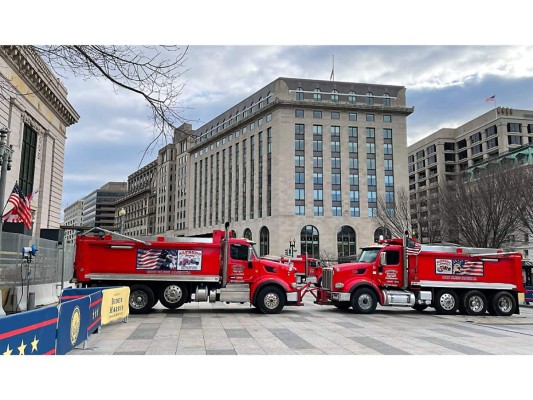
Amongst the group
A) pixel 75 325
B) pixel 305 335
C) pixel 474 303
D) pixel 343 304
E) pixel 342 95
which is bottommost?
pixel 305 335

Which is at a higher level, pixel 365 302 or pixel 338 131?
pixel 338 131

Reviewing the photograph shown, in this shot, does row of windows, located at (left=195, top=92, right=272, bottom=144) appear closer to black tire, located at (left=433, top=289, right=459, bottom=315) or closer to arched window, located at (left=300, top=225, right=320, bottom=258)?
arched window, located at (left=300, top=225, right=320, bottom=258)

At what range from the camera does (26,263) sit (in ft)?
58.3

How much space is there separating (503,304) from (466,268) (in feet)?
7.13

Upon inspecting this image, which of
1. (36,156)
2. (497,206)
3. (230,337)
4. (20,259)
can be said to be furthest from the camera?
(36,156)

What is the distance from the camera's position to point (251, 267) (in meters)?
18.0

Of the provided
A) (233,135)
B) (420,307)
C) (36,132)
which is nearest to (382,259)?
(420,307)

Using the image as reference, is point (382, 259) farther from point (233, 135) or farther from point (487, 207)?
point (233, 135)

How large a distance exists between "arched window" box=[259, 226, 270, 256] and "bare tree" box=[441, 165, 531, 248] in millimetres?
51798

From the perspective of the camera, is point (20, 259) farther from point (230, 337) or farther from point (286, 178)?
point (286, 178)

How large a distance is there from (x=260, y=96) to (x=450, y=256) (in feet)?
248

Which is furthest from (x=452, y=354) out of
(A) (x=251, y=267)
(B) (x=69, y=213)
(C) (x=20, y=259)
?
(B) (x=69, y=213)

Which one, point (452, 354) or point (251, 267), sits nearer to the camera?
point (452, 354)

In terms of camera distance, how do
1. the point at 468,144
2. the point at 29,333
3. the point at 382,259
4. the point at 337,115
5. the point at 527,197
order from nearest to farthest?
the point at 29,333, the point at 382,259, the point at 527,197, the point at 337,115, the point at 468,144
